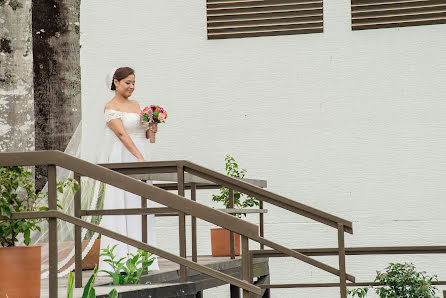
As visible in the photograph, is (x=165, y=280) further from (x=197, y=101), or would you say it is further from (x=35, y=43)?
(x=197, y=101)

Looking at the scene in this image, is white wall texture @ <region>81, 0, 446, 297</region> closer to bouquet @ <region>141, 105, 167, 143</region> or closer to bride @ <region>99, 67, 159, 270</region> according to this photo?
bride @ <region>99, 67, 159, 270</region>

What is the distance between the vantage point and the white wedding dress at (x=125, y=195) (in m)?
6.63

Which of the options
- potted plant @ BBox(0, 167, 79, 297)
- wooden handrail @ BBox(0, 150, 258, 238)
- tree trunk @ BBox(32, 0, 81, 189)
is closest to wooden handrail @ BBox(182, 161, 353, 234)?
wooden handrail @ BBox(0, 150, 258, 238)

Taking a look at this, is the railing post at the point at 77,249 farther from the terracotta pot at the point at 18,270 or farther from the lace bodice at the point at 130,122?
the lace bodice at the point at 130,122

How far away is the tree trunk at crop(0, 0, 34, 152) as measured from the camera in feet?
20.0

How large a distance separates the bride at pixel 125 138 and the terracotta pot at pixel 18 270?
2388mm

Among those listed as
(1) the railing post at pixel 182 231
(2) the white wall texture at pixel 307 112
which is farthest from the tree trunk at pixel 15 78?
(2) the white wall texture at pixel 307 112

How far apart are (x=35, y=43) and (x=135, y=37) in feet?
6.20

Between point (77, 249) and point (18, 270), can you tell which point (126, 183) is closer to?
point (18, 270)

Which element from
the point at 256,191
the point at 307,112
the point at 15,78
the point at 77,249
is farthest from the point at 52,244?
the point at 307,112

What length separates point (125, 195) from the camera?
6.75 metres

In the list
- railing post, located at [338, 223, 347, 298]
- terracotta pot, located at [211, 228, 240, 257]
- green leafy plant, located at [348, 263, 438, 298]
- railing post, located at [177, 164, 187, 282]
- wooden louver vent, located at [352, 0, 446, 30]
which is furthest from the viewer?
wooden louver vent, located at [352, 0, 446, 30]

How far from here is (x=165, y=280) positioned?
585 cm

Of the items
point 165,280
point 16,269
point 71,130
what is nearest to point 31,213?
point 16,269
